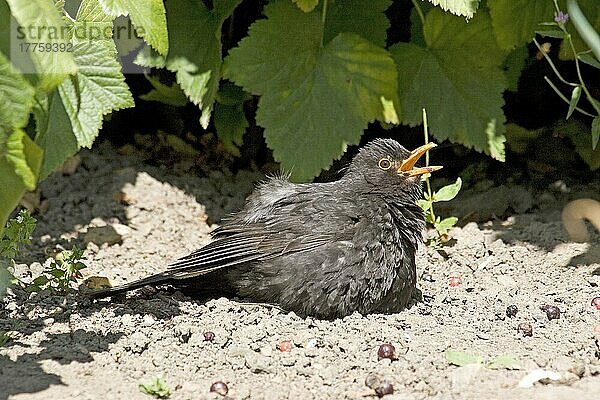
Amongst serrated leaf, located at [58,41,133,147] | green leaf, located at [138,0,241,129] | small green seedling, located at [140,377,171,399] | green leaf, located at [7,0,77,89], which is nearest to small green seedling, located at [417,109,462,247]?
green leaf, located at [138,0,241,129]

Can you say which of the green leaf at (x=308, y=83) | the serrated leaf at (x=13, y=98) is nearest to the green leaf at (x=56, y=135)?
the serrated leaf at (x=13, y=98)

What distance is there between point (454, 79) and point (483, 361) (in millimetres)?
1963

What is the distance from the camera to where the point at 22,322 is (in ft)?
11.8

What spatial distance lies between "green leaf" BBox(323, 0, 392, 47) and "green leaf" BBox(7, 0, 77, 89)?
2259mm

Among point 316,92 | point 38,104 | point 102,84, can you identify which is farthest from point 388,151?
point 38,104

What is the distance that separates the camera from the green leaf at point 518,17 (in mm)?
4574

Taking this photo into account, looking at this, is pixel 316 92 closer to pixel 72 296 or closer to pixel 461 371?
pixel 72 296

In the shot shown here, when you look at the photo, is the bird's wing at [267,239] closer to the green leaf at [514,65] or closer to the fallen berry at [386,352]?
the fallen berry at [386,352]

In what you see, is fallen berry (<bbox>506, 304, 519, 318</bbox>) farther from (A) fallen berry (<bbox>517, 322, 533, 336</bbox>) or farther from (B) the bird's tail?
(B) the bird's tail

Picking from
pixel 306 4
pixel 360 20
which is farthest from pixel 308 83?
pixel 360 20

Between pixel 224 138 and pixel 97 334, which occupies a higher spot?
pixel 224 138

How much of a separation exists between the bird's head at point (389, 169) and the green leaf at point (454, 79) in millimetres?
422

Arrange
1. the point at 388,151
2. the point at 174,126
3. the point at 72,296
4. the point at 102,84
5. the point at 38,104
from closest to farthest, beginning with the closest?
the point at 38,104
the point at 102,84
the point at 72,296
the point at 388,151
the point at 174,126

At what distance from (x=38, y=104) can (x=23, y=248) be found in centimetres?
169
